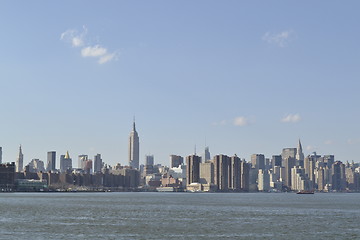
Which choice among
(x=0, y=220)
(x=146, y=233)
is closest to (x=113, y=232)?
(x=146, y=233)

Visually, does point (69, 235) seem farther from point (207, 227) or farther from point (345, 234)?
point (345, 234)

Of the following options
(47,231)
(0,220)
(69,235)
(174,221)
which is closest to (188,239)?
(69,235)

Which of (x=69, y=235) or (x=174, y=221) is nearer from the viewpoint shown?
(x=69, y=235)

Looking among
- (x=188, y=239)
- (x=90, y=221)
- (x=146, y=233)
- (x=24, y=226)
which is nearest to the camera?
(x=188, y=239)

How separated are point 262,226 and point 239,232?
38.1ft

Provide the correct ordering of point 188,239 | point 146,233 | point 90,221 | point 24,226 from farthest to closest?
point 90,221
point 24,226
point 146,233
point 188,239

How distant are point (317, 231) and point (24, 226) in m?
45.7

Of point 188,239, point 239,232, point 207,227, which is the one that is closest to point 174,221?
point 207,227

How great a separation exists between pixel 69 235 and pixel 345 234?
129 feet

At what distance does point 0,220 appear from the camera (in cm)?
10306

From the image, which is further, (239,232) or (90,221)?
(90,221)

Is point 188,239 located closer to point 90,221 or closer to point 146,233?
point 146,233

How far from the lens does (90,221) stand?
335ft

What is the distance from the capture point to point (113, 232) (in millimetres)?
83062
